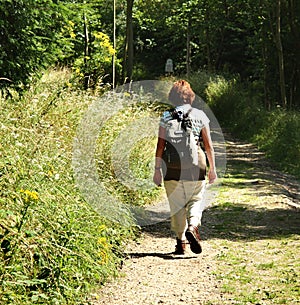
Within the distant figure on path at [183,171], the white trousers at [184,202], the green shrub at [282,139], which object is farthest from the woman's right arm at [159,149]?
the green shrub at [282,139]

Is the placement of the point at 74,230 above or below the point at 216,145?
above

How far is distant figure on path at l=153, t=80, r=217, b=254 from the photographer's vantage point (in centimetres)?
757

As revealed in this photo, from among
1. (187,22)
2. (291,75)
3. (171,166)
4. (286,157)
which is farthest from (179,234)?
Answer: (187,22)

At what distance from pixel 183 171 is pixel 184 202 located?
371mm

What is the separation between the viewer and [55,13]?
10922 mm

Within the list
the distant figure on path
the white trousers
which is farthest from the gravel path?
the white trousers

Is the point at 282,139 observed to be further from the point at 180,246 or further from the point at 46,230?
the point at 46,230

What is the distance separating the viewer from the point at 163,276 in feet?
22.5

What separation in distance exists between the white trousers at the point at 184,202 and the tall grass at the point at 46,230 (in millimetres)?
697

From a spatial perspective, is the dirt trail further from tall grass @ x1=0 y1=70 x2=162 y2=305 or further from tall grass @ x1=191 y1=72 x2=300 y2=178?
tall grass @ x1=191 y1=72 x2=300 y2=178

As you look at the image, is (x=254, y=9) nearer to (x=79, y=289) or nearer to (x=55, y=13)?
(x=55, y=13)

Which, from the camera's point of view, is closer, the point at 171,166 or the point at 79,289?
the point at 79,289

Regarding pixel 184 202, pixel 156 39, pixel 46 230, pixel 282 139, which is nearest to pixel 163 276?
pixel 184 202

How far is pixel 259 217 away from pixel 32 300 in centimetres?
586
